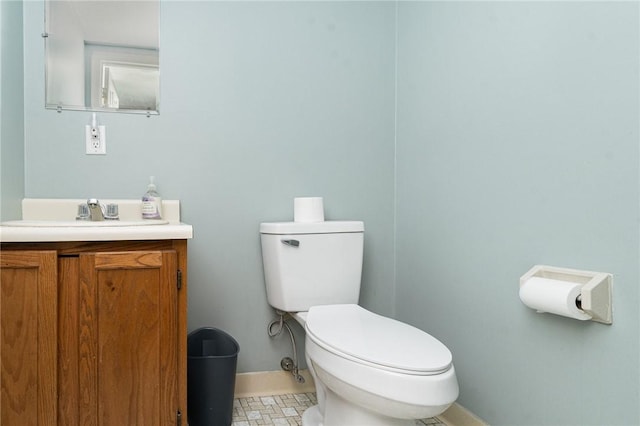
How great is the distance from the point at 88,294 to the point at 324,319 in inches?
29.4

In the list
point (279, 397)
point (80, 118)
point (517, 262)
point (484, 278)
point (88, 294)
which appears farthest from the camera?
point (279, 397)

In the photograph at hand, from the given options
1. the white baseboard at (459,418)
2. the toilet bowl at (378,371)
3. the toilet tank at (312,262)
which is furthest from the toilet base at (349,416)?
the toilet tank at (312,262)

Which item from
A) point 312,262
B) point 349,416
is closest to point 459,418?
point 349,416

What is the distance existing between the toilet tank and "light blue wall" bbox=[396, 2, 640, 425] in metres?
0.31

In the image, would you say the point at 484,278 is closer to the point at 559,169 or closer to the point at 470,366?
the point at 470,366

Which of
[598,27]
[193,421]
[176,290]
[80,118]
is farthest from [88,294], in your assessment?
[598,27]

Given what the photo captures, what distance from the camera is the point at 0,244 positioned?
50.6 inches

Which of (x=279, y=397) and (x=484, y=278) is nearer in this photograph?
(x=484, y=278)

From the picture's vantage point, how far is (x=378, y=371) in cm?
126

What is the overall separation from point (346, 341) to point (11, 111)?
1.42 metres

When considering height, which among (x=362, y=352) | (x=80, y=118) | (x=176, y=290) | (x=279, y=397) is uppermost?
(x=80, y=118)

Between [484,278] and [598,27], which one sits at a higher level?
[598,27]

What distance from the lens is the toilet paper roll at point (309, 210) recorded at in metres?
2.01

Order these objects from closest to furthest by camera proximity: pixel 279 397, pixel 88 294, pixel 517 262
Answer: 1. pixel 88 294
2. pixel 517 262
3. pixel 279 397
